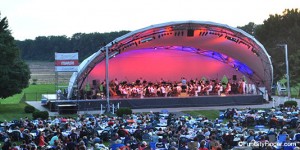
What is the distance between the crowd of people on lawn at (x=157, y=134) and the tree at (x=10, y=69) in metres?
16.2

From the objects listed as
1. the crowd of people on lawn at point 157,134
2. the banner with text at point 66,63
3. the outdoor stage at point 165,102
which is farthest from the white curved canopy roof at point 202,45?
the crowd of people on lawn at point 157,134

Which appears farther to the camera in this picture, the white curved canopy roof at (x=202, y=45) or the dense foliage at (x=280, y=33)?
the dense foliage at (x=280, y=33)

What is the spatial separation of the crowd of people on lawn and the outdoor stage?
11.9m

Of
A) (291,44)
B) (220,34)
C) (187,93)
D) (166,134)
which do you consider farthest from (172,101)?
(291,44)

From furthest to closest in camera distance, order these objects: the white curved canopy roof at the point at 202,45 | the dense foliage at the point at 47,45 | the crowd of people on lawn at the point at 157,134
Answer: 1. the dense foliage at the point at 47,45
2. the white curved canopy roof at the point at 202,45
3. the crowd of people on lawn at the point at 157,134

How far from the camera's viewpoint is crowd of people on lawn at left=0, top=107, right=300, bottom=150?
17.9 m

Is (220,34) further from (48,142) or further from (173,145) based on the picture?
(173,145)

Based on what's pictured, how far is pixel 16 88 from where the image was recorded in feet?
143

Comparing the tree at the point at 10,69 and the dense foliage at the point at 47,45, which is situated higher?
the dense foliage at the point at 47,45

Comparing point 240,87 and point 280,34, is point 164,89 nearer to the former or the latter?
point 240,87

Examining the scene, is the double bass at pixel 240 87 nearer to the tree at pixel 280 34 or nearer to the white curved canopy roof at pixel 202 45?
the white curved canopy roof at pixel 202 45

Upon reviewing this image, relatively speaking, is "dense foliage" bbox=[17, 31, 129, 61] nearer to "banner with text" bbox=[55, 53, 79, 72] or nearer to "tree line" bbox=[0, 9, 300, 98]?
"tree line" bbox=[0, 9, 300, 98]

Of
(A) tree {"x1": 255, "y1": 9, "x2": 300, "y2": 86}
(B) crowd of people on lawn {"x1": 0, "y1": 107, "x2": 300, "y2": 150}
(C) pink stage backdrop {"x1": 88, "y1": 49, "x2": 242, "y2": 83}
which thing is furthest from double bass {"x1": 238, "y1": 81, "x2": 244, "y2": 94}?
(A) tree {"x1": 255, "y1": 9, "x2": 300, "y2": 86}

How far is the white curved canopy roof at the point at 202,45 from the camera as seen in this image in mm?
43844
